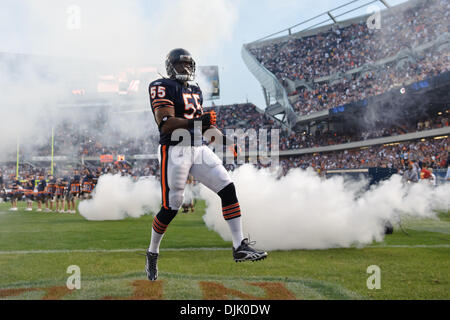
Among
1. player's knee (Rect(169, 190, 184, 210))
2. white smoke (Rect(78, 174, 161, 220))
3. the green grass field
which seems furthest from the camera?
white smoke (Rect(78, 174, 161, 220))

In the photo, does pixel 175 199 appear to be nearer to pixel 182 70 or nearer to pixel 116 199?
pixel 182 70

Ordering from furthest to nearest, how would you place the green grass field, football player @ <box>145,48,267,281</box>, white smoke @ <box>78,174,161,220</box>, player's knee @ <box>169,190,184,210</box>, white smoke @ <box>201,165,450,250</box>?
white smoke @ <box>78,174,161,220</box>
white smoke @ <box>201,165,450,250</box>
player's knee @ <box>169,190,184,210</box>
football player @ <box>145,48,267,281</box>
the green grass field

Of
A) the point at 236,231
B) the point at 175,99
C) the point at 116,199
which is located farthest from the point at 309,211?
the point at 116,199

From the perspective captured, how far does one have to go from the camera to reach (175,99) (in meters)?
3.68

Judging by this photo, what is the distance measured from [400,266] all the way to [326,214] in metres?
1.58

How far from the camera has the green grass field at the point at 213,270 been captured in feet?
11.2

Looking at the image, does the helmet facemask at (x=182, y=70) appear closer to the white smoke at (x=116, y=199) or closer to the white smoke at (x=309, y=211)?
the white smoke at (x=309, y=211)

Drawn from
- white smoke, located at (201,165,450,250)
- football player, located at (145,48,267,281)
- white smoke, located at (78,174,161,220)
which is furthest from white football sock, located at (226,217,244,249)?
white smoke, located at (78,174,161,220)

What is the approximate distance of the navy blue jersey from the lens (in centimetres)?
360

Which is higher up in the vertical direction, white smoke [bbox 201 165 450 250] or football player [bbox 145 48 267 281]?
football player [bbox 145 48 267 281]

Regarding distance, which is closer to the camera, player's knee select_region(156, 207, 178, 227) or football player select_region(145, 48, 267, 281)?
football player select_region(145, 48, 267, 281)

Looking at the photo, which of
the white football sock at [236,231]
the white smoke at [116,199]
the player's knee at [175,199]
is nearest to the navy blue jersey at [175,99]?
the player's knee at [175,199]

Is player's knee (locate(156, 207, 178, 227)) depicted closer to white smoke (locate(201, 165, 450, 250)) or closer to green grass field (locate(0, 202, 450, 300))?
green grass field (locate(0, 202, 450, 300))
